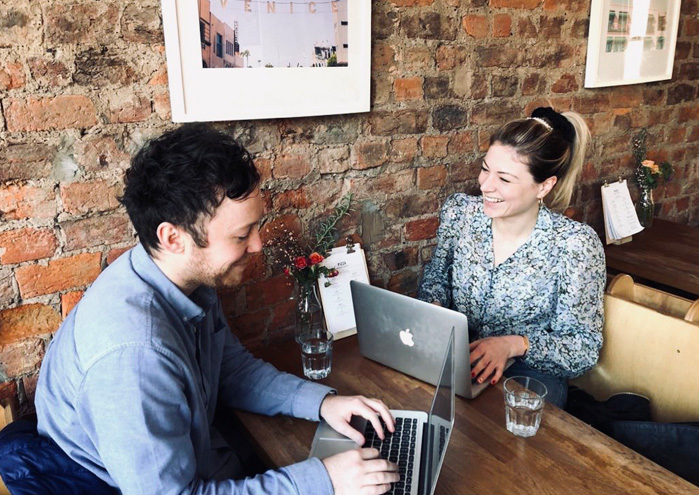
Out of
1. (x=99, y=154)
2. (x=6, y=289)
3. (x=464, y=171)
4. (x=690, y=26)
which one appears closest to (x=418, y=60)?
(x=464, y=171)

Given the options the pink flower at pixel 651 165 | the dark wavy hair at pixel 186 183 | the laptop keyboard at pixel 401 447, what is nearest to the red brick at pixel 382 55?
the dark wavy hair at pixel 186 183

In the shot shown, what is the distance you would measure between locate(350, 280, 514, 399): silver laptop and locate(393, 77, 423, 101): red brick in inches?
26.3

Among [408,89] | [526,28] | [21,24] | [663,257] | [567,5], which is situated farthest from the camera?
[663,257]

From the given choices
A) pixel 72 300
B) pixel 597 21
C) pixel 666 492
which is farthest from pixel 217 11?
pixel 597 21

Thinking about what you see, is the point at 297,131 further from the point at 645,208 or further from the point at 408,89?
the point at 645,208

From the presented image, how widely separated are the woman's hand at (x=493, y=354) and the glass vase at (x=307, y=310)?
1.46 ft

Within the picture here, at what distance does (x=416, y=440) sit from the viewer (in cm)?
124

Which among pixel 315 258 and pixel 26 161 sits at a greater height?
pixel 26 161

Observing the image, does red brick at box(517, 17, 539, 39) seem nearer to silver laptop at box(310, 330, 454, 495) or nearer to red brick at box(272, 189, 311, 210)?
red brick at box(272, 189, 311, 210)

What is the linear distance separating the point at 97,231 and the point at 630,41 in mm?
2240

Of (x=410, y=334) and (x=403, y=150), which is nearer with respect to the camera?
(x=410, y=334)

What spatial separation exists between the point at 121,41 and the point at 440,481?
3.86 feet

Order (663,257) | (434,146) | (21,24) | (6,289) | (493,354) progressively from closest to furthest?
(21,24) < (6,289) < (493,354) < (434,146) < (663,257)

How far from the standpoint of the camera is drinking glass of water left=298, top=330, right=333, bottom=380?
4.91ft
